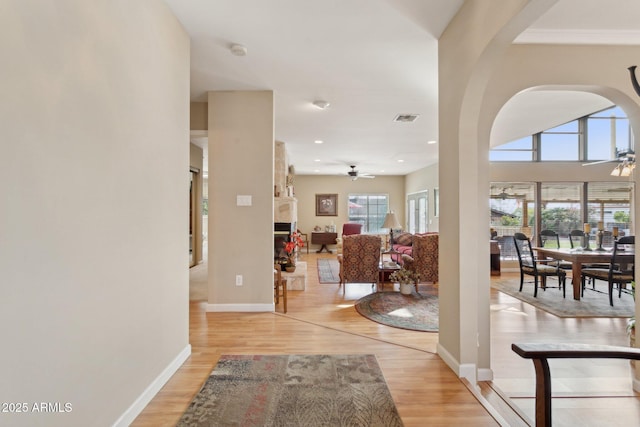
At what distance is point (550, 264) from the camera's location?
214 inches

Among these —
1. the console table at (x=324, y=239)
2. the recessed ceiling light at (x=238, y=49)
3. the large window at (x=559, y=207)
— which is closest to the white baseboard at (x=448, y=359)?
the recessed ceiling light at (x=238, y=49)

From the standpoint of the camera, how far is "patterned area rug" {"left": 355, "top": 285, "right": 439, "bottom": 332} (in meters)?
3.47

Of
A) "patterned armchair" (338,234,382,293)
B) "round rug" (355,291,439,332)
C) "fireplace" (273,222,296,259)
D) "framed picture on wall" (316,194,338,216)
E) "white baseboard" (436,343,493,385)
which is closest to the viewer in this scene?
"white baseboard" (436,343,493,385)

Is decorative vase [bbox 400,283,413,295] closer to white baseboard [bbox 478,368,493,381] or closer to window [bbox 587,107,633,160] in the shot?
white baseboard [bbox 478,368,493,381]

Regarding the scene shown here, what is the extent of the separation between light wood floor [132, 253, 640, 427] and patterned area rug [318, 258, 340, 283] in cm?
165

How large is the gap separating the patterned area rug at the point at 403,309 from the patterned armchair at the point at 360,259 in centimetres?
39

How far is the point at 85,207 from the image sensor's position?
4.54 ft

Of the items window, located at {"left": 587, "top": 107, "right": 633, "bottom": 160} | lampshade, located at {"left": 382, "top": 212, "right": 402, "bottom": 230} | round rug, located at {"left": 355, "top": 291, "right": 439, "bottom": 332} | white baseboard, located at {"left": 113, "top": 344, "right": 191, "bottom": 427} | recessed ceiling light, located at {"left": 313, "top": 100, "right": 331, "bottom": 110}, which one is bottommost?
round rug, located at {"left": 355, "top": 291, "right": 439, "bottom": 332}

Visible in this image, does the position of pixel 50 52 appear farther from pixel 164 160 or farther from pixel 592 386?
pixel 592 386

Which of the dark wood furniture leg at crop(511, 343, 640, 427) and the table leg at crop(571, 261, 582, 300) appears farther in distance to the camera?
the table leg at crop(571, 261, 582, 300)

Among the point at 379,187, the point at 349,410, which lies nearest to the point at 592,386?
the point at 349,410

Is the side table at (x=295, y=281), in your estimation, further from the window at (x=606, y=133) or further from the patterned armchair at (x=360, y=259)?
the window at (x=606, y=133)

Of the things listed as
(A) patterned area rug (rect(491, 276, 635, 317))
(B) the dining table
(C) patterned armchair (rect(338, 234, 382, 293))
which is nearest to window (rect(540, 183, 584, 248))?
(A) patterned area rug (rect(491, 276, 635, 317))

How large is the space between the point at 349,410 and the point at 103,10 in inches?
97.6
